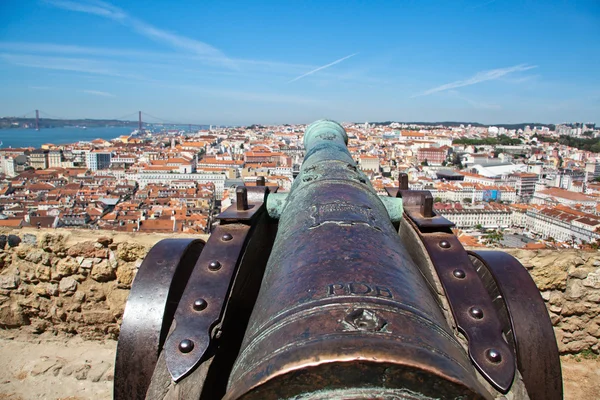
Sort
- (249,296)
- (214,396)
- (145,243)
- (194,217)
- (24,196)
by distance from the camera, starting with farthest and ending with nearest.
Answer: (24,196), (194,217), (145,243), (249,296), (214,396)

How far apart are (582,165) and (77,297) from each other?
58756mm

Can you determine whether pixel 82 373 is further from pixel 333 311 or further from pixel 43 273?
pixel 333 311

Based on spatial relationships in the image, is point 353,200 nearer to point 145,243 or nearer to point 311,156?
point 311,156

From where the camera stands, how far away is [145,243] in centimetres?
194

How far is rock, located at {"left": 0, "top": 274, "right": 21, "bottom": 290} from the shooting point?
77.2 inches

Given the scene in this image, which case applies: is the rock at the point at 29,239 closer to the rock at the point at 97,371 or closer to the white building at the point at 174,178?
the rock at the point at 97,371

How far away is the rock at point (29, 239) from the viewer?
6.46 ft

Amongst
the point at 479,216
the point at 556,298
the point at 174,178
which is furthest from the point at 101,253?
the point at 174,178

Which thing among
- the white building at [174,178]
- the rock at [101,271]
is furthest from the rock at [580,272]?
the white building at [174,178]

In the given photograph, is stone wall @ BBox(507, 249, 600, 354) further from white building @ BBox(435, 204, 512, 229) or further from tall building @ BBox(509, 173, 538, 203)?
tall building @ BBox(509, 173, 538, 203)

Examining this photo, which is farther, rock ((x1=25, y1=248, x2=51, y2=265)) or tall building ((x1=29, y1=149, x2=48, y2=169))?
tall building ((x1=29, y1=149, x2=48, y2=169))

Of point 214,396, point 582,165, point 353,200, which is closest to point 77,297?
point 214,396

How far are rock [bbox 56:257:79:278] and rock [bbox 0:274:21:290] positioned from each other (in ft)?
0.61

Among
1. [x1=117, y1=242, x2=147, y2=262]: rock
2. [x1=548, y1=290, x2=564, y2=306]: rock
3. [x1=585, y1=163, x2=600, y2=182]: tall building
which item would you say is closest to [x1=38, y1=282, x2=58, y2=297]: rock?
[x1=117, y1=242, x2=147, y2=262]: rock
